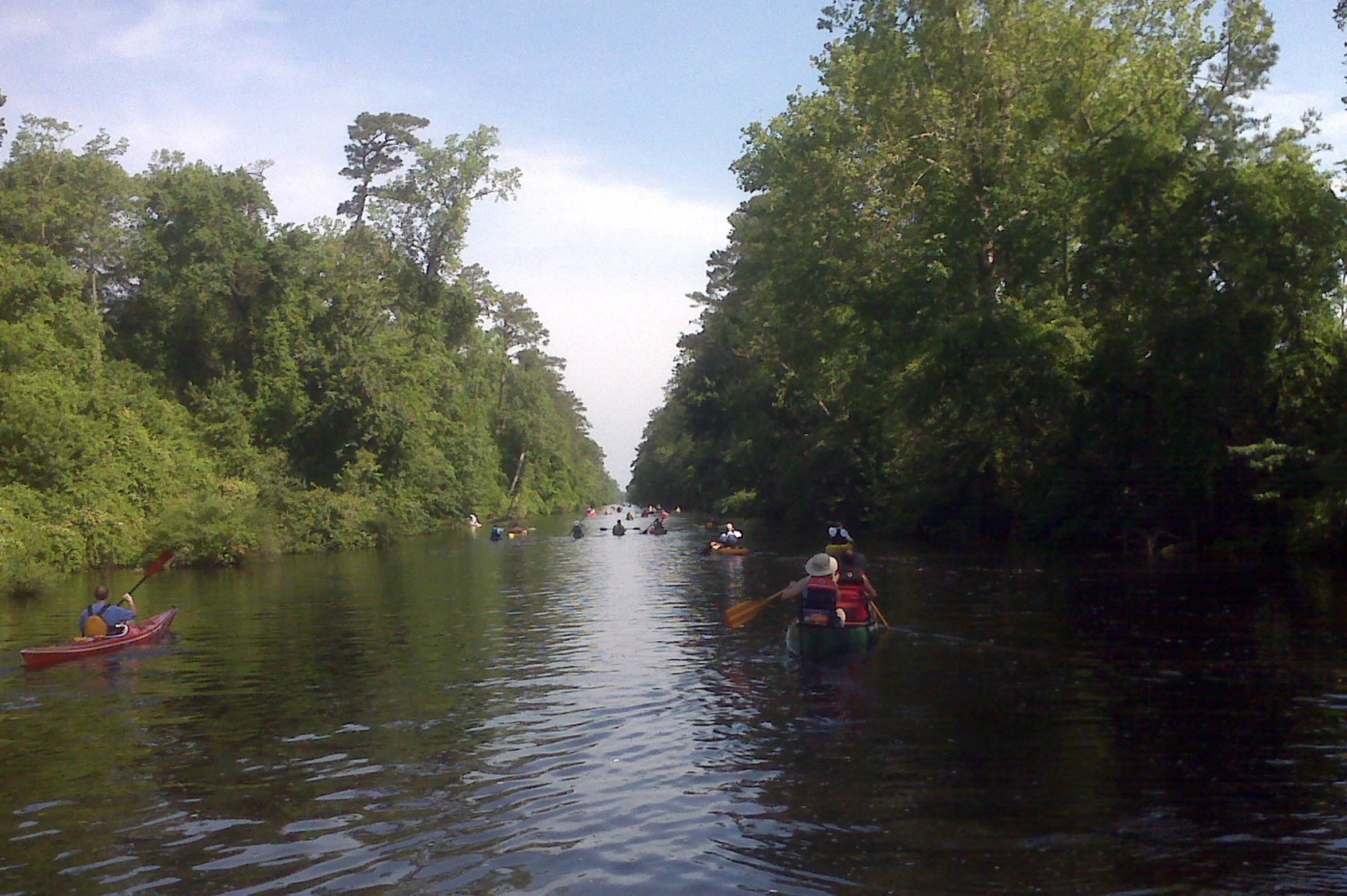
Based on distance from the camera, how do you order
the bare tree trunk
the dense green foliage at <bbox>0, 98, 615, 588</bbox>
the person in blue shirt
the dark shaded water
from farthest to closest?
the bare tree trunk
the dense green foliage at <bbox>0, 98, 615, 588</bbox>
the person in blue shirt
the dark shaded water

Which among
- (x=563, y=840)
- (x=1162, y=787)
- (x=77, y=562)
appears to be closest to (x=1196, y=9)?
(x=1162, y=787)

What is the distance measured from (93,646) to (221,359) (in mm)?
44670

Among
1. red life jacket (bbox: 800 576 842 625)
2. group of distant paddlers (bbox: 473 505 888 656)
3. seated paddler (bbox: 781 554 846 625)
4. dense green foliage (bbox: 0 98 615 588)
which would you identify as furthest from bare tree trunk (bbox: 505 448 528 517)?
red life jacket (bbox: 800 576 842 625)

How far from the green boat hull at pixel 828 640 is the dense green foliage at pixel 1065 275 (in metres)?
16.0

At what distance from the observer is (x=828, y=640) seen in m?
17.8

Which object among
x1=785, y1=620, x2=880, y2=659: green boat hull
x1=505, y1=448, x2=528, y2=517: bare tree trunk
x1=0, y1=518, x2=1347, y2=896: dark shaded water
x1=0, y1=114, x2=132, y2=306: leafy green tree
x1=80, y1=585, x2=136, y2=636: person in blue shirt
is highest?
x1=0, y1=114, x2=132, y2=306: leafy green tree

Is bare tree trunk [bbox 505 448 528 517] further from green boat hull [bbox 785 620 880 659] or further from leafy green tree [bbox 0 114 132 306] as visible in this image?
green boat hull [bbox 785 620 880 659]

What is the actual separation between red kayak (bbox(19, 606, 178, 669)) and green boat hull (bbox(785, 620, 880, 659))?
11.9 meters

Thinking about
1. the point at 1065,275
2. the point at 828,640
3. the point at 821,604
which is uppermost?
the point at 1065,275

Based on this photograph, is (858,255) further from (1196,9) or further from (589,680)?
(589,680)

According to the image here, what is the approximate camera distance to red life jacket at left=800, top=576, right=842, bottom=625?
17859mm

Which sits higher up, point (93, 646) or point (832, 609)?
point (832, 609)

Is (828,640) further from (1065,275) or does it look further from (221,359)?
(221,359)

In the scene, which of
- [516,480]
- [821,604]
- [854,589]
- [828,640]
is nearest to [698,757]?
[828,640]
